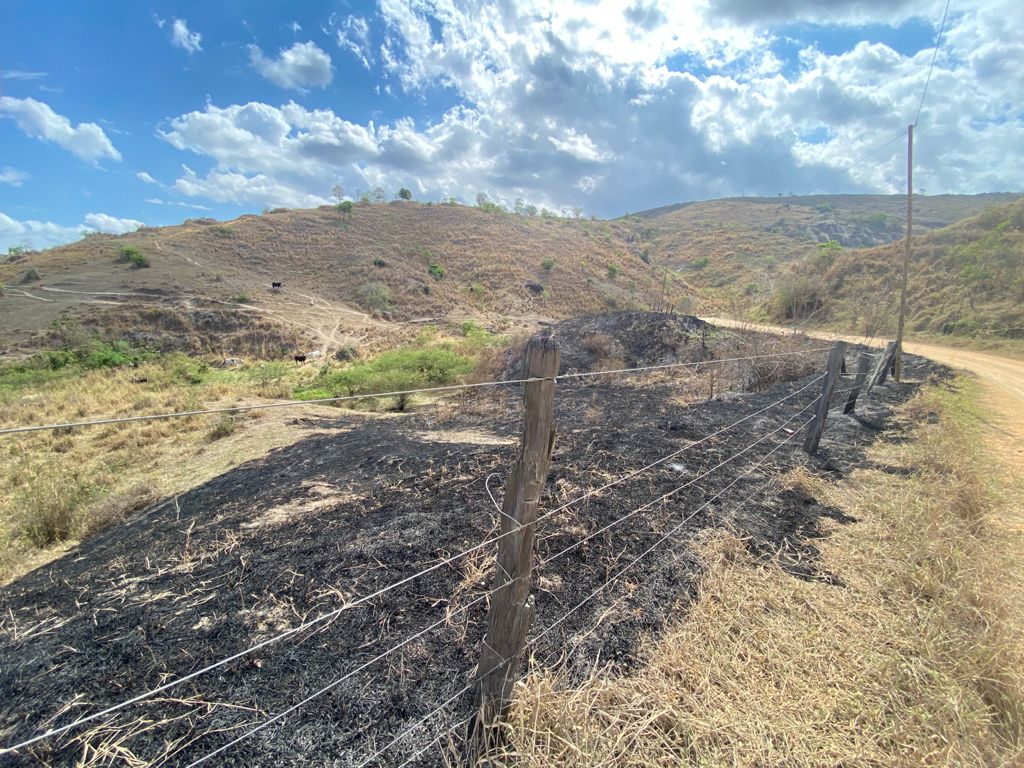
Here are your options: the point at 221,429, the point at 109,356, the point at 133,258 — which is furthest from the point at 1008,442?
the point at 133,258

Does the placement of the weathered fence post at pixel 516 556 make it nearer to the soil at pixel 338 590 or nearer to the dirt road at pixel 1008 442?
the soil at pixel 338 590

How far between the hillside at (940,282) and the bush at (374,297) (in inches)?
1038

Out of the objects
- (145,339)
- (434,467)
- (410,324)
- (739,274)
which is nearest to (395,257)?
(410,324)

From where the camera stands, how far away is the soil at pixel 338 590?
2.01 meters

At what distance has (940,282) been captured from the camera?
21.2m

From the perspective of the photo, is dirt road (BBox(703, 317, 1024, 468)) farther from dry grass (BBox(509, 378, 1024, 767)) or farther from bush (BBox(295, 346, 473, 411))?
bush (BBox(295, 346, 473, 411))

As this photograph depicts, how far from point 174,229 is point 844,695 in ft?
194

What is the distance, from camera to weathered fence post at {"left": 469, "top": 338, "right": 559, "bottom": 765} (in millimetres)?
1607

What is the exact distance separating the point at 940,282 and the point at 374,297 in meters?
32.9

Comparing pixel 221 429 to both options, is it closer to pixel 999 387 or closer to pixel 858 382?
pixel 858 382

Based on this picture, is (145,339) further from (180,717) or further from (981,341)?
(981,341)

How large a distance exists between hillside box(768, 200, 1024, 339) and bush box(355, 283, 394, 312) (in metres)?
26.4

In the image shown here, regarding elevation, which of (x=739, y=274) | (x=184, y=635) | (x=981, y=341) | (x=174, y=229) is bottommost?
(x=184, y=635)

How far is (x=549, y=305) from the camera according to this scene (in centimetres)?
3644
